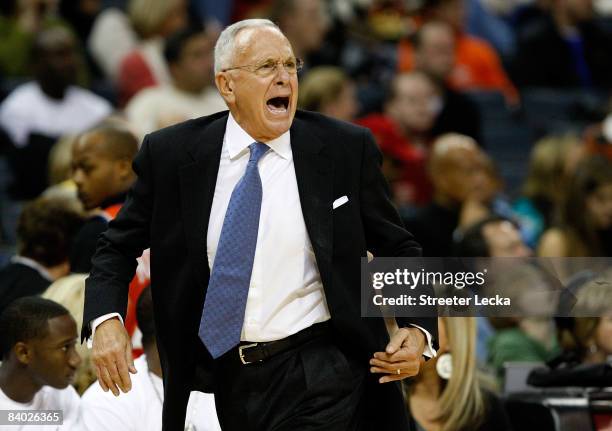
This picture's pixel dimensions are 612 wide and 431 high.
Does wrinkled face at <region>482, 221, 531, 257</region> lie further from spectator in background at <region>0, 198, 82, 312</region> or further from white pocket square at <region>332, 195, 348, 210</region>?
white pocket square at <region>332, 195, 348, 210</region>

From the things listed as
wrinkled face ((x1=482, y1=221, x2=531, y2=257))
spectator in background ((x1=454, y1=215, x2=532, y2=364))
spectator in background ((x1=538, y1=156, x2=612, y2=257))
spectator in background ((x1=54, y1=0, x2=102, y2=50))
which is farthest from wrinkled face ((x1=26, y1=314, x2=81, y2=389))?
spectator in background ((x1=54, y1=0, x2=102, y2=50))

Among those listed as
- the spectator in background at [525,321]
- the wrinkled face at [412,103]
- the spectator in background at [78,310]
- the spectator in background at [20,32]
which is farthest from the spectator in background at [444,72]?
the spectator in background at [78,310]

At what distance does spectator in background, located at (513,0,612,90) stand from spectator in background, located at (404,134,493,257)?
3245mm

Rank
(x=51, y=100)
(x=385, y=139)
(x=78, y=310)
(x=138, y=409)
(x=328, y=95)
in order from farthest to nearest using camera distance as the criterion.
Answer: (x=385, y=139)
(x=51, y=100)
(x=328, y=95)
(x=78, y=310)
(x=138, y=409)

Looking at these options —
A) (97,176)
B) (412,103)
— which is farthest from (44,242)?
(412,103)

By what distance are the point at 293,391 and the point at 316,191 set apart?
0.62 meters

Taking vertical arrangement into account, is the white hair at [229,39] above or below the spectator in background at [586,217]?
Answer: below

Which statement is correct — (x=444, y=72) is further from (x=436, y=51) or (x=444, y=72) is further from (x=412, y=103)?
(x=412, y=103)

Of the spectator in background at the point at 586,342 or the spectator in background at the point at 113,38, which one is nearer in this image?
the spectator in background at the point at 586,342

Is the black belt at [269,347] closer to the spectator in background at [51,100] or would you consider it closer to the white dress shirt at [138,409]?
the white dress shirt at [138,409]

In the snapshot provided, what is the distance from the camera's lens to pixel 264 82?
4156 mm

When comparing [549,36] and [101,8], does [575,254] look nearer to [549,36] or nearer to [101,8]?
[549,36]

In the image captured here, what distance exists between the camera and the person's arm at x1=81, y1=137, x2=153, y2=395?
12.9ft

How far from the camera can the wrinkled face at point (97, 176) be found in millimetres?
6223
